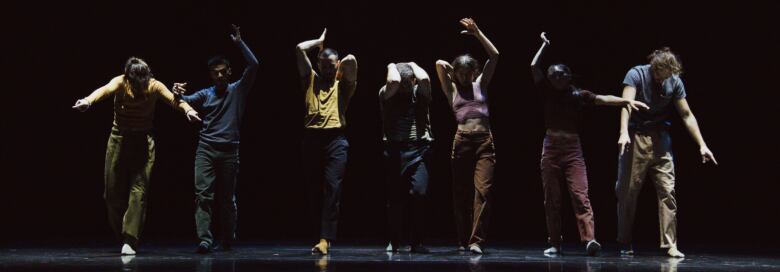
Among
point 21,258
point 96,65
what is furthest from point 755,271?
point 96,65

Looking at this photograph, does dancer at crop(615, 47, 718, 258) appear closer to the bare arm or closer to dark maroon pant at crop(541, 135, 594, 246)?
the bare arm

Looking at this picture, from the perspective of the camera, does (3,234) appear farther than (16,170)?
No

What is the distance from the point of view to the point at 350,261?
440 cm

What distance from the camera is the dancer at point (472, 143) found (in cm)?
515

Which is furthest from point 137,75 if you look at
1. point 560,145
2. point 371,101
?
point 371,101

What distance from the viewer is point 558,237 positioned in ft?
16.7

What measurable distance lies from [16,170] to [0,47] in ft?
3.42

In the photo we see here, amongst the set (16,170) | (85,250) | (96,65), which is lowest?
(85,250)

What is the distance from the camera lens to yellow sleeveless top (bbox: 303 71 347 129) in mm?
5145

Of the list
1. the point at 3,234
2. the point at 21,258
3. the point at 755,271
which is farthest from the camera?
the point at 3,234

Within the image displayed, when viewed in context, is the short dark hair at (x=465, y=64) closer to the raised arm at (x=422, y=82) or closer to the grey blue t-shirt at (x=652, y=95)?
the raised arm at (x=422, y=82)

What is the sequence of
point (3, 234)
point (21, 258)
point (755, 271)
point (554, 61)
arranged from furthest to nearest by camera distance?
point (554, 61), point (3, 234), point (21, 258), point (755, 271)

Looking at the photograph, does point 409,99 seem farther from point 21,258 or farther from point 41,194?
point 41,194

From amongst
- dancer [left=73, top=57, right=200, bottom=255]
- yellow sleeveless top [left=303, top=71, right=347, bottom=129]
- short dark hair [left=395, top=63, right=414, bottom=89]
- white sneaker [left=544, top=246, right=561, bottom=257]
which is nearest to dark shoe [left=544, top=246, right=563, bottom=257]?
white sneaker [left=544, top=246, right=561, bottom=257]
